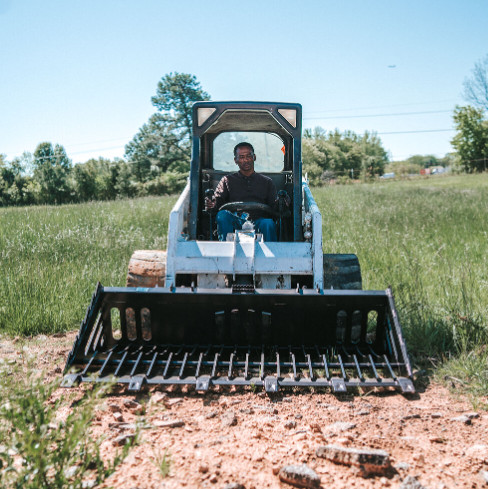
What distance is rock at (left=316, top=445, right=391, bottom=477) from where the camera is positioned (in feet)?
8.10

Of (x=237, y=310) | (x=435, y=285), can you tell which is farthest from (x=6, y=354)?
(x=435, y=285)

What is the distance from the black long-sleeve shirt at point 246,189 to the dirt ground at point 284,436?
272cm

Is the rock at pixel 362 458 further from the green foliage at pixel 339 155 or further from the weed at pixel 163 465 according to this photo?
the green foliage at pixel 339 155

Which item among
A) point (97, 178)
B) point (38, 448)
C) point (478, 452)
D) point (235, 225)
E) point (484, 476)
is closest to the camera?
point (38, 448)

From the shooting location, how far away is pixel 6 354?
4.59 metres

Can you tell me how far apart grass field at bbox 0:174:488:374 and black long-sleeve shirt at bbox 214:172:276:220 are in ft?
5.78

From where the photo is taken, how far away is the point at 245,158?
19.0 ft

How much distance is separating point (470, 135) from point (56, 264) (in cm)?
6115

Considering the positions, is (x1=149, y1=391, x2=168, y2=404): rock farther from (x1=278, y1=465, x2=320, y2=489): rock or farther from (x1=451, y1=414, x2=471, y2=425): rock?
(x1=451, y1=414, x2=471, y2=425): rock

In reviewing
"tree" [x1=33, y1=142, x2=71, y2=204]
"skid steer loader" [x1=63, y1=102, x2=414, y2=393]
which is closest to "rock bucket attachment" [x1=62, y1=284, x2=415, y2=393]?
"skid steer loader" [x1=63, y1=102, x2=414, y2=393]

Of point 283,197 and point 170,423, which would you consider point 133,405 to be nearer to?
point 170,423

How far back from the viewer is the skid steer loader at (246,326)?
3.65 meters

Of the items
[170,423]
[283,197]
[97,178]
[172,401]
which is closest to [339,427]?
[170,423]

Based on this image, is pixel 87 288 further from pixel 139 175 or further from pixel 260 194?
pixel 139 175
